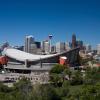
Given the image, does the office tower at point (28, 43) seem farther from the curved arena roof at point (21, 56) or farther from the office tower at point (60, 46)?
the curved arena roof at point (21, 56)

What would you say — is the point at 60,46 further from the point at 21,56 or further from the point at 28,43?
the point at 21,56

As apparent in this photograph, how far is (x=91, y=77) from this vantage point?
89.7 ft

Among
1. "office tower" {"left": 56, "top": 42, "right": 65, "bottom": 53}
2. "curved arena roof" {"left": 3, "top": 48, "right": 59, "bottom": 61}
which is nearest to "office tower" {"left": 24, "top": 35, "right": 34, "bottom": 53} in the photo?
"office tower" {"left": 56, "top": 42, "right": 65, "bottom": 53}

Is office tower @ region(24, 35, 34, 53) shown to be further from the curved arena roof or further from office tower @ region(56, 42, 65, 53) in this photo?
the curved arena roof

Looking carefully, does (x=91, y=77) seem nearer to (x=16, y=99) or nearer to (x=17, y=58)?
(x=16, y=99)

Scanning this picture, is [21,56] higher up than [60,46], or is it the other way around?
[60,46]

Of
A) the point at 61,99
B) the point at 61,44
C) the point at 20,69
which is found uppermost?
the point at 61,44

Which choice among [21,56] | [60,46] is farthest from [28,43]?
[21,56]

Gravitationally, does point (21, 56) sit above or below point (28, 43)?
below

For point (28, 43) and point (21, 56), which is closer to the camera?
point (21, 56)

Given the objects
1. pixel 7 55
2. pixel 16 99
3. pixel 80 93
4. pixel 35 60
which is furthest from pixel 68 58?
pixel 16 99

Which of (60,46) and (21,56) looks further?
(60,46)

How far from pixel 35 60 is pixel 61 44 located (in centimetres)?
5204

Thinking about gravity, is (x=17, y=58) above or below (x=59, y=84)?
above
